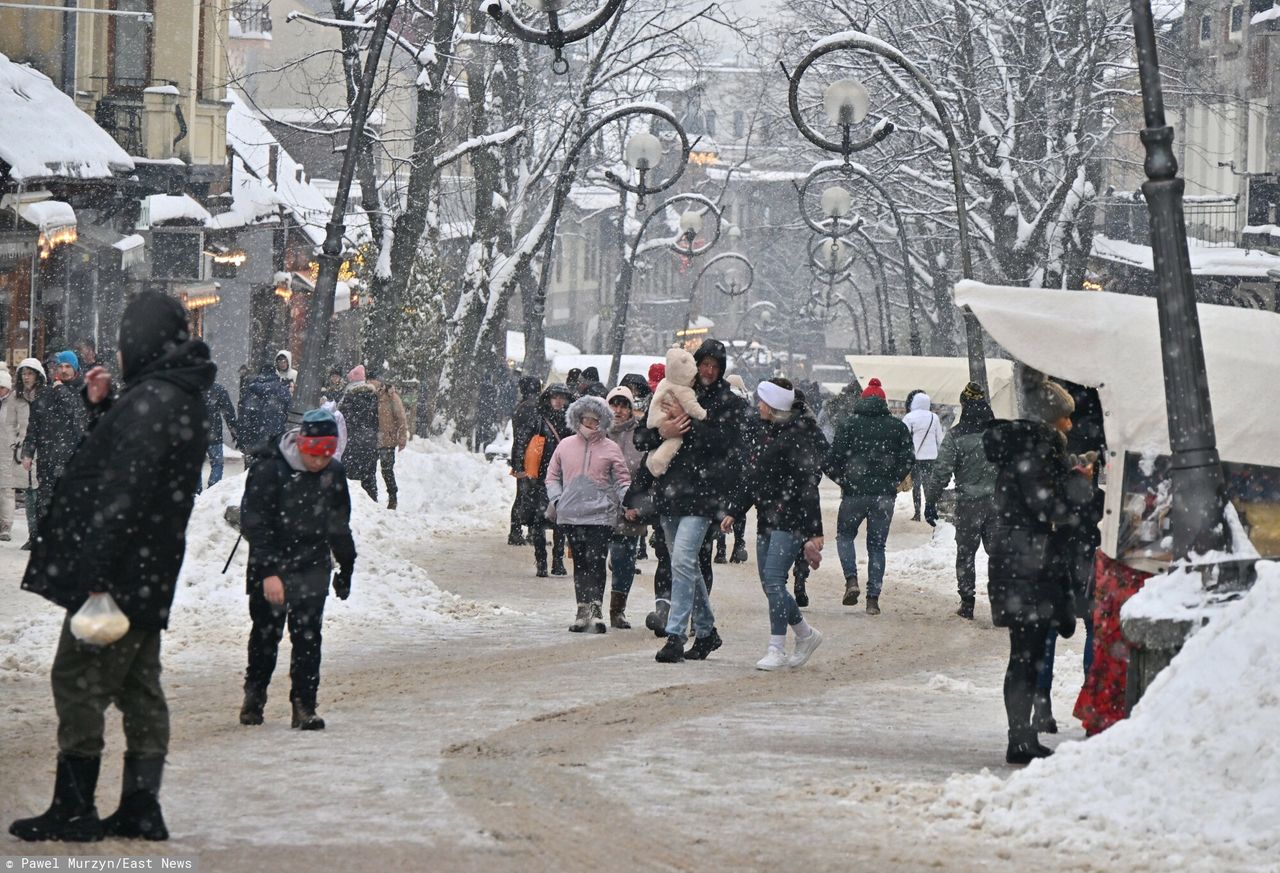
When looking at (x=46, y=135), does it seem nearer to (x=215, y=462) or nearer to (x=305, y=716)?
(x=215, y=462)

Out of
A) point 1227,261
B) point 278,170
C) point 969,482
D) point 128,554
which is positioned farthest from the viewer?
point 278,170

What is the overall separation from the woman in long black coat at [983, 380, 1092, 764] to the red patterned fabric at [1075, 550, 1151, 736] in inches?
7.1

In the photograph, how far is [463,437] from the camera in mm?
32094

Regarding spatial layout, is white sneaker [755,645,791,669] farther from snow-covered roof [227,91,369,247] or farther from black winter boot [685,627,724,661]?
snow-covered roof [227,91,369,247]

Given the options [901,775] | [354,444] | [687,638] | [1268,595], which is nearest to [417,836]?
[901,775]

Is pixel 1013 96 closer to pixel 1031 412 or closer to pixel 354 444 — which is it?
pixel 354 444

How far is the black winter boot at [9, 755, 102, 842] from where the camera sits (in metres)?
6.79

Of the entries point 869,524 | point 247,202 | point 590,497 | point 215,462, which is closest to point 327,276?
point 590,497

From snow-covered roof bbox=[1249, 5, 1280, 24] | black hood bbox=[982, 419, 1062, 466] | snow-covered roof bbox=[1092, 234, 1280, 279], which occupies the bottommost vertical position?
black hood bbox=[982, 419, 1062, 466]

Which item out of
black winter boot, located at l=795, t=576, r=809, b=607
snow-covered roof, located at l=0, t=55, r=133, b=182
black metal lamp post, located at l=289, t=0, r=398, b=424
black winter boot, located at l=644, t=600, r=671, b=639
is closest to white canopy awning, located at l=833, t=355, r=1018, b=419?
snow-covered roof, located at l=0, t=55, r=133, b=182

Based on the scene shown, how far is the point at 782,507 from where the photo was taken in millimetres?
12305

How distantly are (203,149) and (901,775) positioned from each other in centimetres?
2777

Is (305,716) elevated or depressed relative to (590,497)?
depressed

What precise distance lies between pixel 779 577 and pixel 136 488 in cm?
610
